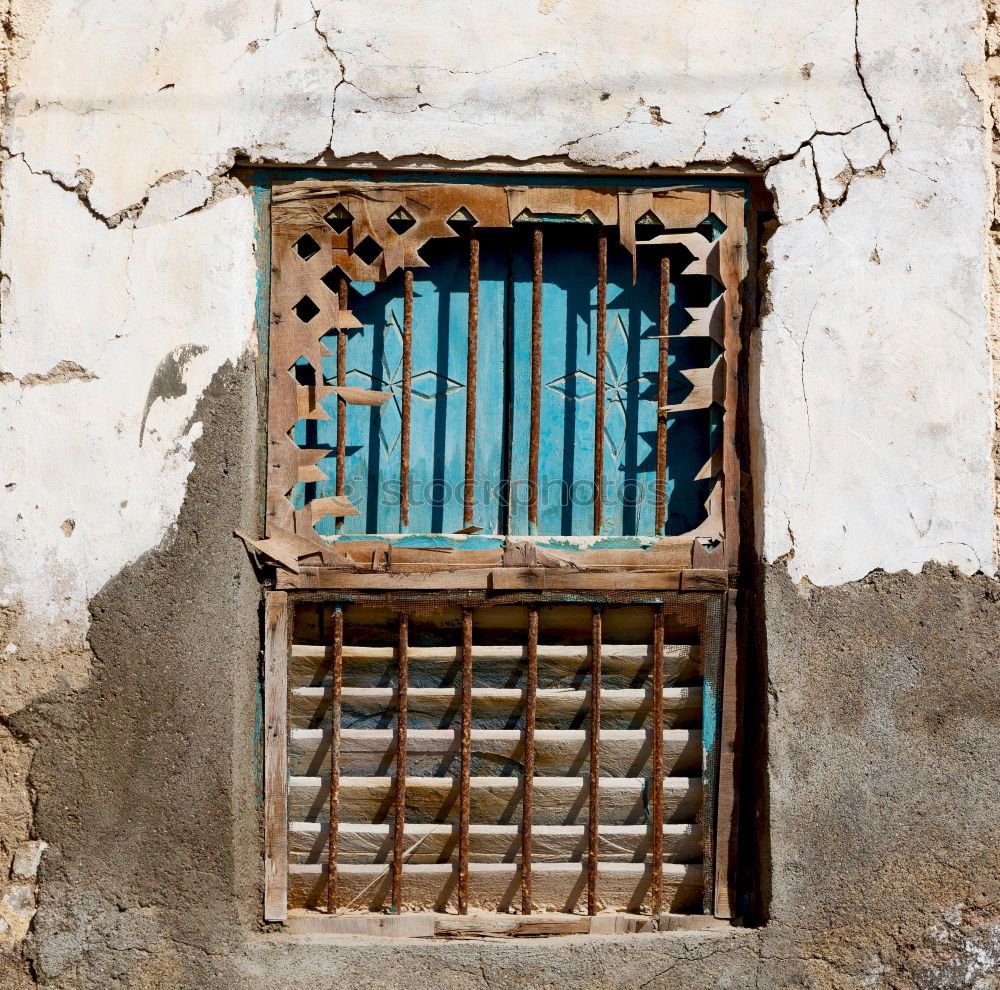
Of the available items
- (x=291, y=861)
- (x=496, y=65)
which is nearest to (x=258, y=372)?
(x=496, y=65)

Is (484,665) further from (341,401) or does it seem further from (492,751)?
(341,401)

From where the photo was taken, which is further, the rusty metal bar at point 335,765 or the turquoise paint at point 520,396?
the turquoise paint at point 520,396

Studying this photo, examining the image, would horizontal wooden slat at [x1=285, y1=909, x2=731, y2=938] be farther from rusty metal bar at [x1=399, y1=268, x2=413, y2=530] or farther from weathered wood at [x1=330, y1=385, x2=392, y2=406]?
weathered wood at [x1=330, y1=385, x2=392, y2=406]

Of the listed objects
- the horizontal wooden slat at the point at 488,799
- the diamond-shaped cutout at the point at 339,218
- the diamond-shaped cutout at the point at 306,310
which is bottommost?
the horizontal wooden slat at the point at 488,799

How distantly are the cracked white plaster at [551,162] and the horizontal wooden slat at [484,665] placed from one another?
48 cm

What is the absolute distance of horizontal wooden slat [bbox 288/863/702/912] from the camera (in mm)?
2672

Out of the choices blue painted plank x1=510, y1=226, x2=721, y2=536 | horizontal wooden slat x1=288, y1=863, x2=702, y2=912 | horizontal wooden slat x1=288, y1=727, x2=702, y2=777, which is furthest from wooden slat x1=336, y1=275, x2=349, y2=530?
horizontal wooden slat x1=288, y1=863, x2=702, y2=912

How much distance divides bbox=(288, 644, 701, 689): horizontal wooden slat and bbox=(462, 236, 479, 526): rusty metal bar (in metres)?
0.36

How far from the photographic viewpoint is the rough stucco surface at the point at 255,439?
8.30ft

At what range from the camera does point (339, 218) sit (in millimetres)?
2732

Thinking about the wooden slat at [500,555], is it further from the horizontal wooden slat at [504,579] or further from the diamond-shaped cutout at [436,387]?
the diamond-shaped cutout at [436,387]

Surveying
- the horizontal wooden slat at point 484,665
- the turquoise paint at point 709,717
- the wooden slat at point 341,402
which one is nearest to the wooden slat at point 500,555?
the wooden slat at point 341,402

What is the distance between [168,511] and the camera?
2576 mm

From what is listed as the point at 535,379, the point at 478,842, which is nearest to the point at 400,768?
the point at 478,842
